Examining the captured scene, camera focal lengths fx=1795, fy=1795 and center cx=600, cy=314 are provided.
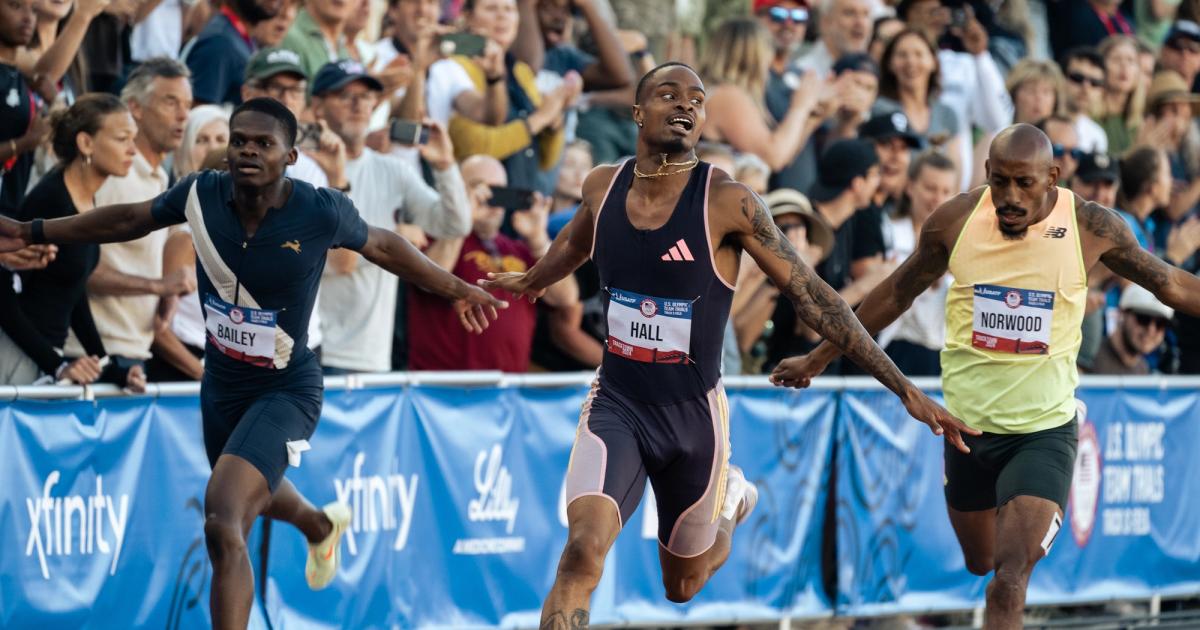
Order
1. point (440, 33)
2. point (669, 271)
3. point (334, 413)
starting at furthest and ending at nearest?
point (440, 33) < point (334, 413) < point (669, 271)

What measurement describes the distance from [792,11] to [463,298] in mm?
6821

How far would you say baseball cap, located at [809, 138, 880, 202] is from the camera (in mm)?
12570

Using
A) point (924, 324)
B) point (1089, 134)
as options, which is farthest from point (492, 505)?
point (1089, 134)

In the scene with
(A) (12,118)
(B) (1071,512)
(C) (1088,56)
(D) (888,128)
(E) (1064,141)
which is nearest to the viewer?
(A) (12,118)

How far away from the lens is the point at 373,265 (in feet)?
34.3

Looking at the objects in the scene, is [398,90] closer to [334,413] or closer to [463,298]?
[334,413]

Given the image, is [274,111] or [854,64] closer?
[274,111]

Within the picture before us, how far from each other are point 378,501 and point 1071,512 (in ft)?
16.9

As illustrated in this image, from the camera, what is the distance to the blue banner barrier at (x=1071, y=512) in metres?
11.5

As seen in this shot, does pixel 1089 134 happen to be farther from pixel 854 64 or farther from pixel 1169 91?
pixel 854 64

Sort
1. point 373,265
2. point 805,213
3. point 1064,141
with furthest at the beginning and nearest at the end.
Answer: point 1064,141 → point 805,213 → point 373,265

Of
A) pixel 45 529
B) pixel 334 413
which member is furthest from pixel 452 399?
pixel 45 529

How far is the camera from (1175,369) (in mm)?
14266

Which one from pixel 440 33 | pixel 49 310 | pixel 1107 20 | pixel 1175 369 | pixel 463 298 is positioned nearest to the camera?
pixel 463 298
